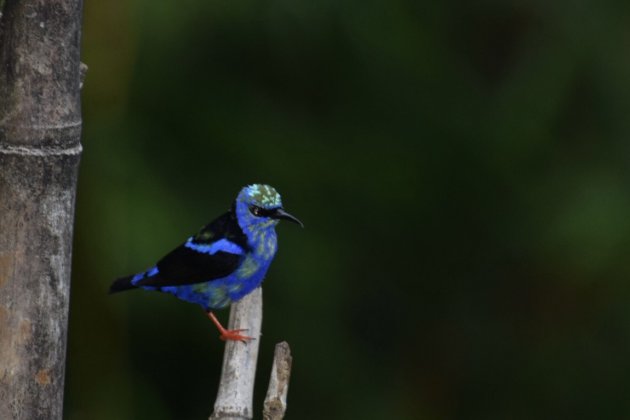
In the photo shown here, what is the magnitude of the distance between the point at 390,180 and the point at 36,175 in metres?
4.16

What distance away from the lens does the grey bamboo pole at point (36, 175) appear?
1.77 metres

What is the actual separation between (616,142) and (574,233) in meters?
0.54

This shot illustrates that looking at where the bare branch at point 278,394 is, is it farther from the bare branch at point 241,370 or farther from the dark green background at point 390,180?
the dark green background at point 390,180

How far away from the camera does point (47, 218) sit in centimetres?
180

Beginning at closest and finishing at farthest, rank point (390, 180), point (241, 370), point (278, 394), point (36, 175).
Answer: point (36, 175) < point (278, 394) < point (241, 370) < point (390, 180)

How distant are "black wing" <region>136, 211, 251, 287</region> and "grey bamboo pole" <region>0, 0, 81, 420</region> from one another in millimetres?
763

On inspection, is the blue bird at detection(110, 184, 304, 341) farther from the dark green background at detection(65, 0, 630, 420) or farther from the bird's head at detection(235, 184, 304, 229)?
the dark green background at detection(65, 0, 630, 420)

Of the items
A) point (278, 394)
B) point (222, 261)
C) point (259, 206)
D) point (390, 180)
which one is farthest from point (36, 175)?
point (390, 180)

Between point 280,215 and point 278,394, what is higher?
point 280,215

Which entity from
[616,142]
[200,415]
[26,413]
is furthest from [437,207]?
[26,413]

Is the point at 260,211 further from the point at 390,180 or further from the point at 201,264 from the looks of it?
the point at 390,180

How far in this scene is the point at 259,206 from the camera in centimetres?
249

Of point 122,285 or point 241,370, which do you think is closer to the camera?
point 241,370

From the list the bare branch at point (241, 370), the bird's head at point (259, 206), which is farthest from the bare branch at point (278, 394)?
the bird's head at point (259, 206)
